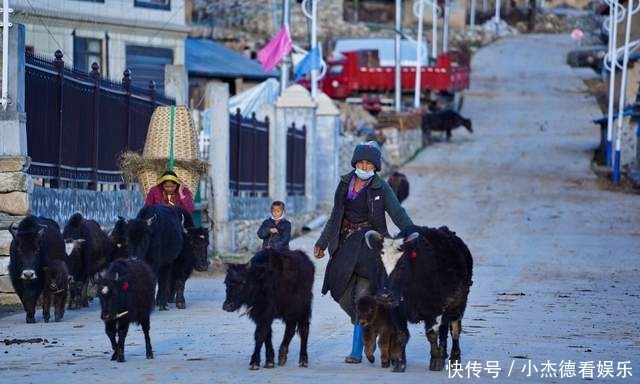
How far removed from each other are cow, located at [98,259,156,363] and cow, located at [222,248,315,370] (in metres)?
0.97

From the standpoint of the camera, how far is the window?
123 ft

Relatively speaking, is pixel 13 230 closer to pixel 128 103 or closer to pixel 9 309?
pixel 9 309

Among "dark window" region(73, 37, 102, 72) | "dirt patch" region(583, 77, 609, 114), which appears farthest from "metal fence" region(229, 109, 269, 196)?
"dirt patch" region(583, 77, 609, 114)

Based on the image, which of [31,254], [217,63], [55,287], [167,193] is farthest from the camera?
[217,63]

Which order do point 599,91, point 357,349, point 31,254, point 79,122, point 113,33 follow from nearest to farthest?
point 357,349, point 31,254, point 79,122, point 113,33, point 599,91

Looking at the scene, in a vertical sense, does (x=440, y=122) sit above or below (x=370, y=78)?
below

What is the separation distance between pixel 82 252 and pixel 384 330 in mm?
5744

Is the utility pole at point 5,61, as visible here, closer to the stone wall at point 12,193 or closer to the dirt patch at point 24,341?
the stone wall at point 12,193

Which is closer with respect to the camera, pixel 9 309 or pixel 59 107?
pixel 9 309

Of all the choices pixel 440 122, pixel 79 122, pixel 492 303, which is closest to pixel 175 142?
pixel 79 122

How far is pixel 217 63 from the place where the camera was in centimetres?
4981

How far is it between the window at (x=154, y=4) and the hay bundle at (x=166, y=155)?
16297 mm

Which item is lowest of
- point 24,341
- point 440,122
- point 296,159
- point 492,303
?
point 492,303

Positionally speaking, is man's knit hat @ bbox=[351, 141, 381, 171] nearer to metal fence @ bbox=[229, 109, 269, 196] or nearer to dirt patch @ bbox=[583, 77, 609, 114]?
metal fence @ bbox=[229, 109, 269, 196]
